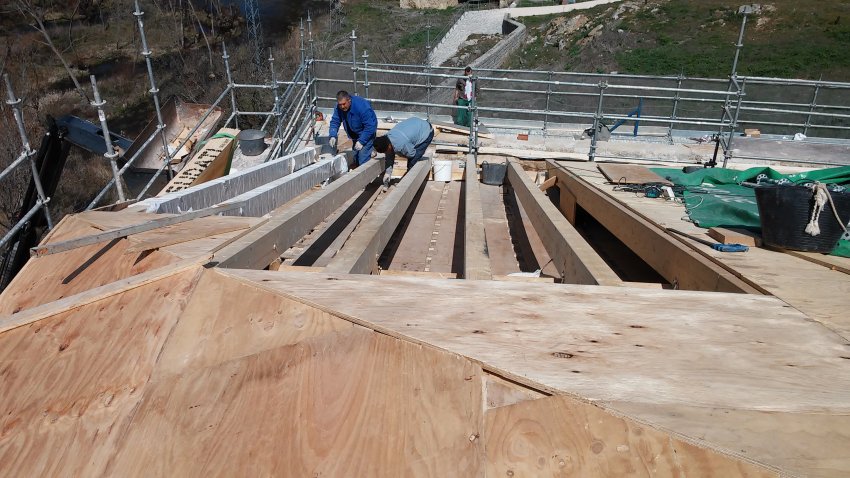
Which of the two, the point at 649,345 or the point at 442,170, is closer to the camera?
the point at 649,345

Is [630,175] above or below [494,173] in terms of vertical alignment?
above

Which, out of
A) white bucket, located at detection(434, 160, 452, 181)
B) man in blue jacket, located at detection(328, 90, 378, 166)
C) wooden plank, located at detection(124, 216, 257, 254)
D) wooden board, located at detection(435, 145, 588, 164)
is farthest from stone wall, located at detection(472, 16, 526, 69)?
wooden plank, located at detection(124, 216, 257, 254)

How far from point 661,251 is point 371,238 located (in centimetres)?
229

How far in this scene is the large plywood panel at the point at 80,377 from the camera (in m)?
1.72

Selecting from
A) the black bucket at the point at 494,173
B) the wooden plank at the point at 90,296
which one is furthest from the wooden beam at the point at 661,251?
the wooden plank at the point at 90,296

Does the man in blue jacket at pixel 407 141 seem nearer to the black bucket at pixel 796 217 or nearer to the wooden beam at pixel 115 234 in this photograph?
the wooden beam at pixel 115 234

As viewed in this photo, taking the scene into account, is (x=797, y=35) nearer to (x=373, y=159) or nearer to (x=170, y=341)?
(x=373, y=159)

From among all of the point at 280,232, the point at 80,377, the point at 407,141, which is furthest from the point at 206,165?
the point at 80,377

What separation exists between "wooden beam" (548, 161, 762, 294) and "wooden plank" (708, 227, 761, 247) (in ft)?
1.07

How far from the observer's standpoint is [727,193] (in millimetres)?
5352

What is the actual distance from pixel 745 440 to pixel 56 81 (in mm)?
31488

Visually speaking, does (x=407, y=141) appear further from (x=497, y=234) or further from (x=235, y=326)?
(x=235, y=326)

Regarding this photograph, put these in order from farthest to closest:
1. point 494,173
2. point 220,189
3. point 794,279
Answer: point 494,173 < point 220,189 < point 794,279

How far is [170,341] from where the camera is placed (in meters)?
2.17
